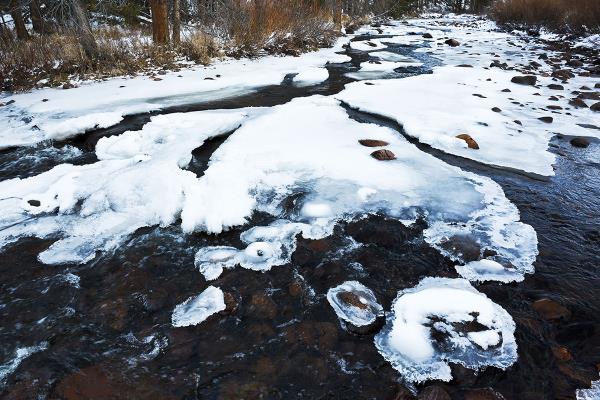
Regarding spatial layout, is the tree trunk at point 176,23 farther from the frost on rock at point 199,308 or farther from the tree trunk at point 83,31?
the frost on rock at point 199,308

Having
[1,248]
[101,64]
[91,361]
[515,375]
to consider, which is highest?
[101,64]

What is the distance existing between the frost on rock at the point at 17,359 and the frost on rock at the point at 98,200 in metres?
0.63

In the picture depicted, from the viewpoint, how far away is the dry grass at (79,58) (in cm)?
607

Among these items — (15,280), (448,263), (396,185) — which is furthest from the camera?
(396,185)

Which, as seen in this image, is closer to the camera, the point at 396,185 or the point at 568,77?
the point at 396,185

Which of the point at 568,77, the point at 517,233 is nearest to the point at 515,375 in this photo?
the point at 517,233

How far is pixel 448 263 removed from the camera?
89.7 inches

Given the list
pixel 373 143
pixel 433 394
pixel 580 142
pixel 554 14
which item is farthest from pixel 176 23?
pixel 554 14

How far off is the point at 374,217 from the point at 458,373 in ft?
4.10

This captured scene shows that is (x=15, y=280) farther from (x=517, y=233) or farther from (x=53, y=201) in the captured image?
(x=517, y=233)

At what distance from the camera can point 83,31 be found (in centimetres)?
659

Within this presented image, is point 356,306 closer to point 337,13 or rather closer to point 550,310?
point 550,310

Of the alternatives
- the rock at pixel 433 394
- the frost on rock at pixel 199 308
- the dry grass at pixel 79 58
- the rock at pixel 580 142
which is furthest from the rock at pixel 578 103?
the dry grass at pixel 79 58

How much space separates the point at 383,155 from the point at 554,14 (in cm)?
1510
